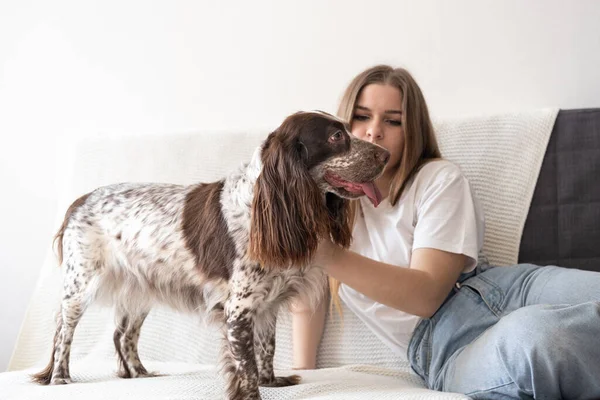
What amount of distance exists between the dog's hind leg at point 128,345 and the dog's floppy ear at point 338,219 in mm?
736

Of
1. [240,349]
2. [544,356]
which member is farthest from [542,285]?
[240,349]

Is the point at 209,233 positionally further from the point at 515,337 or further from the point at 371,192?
the point at 515,337

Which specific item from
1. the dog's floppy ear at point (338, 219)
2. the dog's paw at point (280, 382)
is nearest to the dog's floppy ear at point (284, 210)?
the dog's floppy ear at point (338, 219)

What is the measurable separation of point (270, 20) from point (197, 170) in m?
0.80

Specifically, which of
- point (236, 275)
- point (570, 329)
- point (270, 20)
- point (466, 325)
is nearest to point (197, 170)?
point (270, 20)

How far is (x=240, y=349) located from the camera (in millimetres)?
1829

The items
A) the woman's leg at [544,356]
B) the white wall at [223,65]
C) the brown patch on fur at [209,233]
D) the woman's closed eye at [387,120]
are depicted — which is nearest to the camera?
the woman's leg at [544,356]

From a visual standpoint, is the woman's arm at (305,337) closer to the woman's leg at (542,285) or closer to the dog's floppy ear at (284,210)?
the woman's leg at (542,285)

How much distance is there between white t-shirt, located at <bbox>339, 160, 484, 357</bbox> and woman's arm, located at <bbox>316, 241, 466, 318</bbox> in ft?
0.15

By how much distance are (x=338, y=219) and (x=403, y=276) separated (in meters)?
0.27

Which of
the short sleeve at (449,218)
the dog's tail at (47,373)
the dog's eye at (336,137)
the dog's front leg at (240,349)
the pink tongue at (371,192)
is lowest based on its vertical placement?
the dog's tail at (47,373)

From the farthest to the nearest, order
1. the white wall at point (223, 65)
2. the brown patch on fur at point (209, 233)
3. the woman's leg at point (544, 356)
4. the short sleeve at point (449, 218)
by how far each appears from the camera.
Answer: the white wall at point (223, 65), the short sleeve at point (449, 218), the brown patch on fur at point (209, 233), the woman's leg at point (544, 356)

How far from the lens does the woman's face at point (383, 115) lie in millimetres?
2357

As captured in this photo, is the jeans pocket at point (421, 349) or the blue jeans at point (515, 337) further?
the jeans pocket at point (421, 349)
